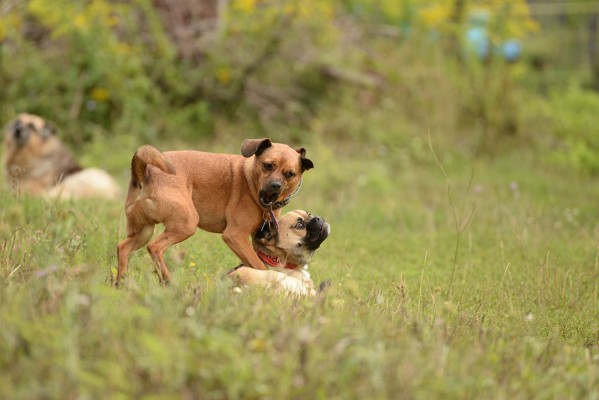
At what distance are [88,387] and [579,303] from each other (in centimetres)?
423

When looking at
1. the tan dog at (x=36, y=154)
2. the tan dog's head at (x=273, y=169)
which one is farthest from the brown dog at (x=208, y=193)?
the tan dog at (x=36, y=154)

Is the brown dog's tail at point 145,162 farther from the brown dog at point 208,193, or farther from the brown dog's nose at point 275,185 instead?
the brown dog's nose at point 275,185

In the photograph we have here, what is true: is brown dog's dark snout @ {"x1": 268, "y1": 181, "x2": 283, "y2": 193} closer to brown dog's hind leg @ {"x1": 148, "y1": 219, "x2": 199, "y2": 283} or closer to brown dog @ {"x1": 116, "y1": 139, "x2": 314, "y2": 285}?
brown dog @ {"x1": 116, "y1": 139, "x2": 314, "y2": 285}

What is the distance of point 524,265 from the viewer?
7.20 meters

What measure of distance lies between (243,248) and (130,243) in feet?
2.53

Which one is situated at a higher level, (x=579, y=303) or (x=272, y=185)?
(x=272, y=185)

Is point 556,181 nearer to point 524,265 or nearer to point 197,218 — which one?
point 524,265

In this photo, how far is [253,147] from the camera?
579cm

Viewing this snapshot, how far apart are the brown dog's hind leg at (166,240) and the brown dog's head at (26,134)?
585 centimetres

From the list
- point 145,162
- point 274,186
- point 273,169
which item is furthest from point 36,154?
point 274,186

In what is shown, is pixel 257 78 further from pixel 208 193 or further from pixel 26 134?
pixel 208 193

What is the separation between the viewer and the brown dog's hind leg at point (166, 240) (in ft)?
18.0

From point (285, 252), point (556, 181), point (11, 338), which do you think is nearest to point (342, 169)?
point (556, 181)

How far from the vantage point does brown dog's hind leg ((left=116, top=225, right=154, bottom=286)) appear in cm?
554
